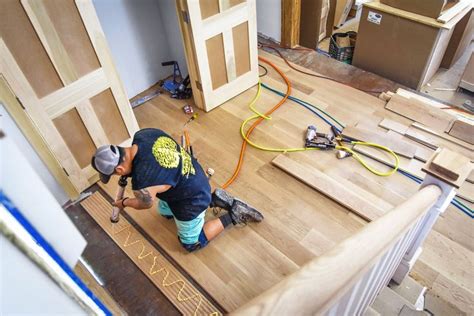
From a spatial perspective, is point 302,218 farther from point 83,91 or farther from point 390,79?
point 390,79

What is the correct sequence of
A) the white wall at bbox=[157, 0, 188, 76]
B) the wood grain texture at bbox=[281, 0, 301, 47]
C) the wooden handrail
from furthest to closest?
1. the wood grain texture at bbox=[281, 0, 301, 47]
2. the white wall at bbox=[157, 0, 188, 76]
3. the wooden handrail

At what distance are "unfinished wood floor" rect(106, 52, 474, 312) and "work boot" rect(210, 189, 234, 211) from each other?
0.18m

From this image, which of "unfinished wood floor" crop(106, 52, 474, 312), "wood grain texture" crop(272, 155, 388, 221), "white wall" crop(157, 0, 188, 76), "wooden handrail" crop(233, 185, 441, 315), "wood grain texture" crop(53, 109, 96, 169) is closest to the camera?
"wooden handrail" crop(233, 185, 441, 315)

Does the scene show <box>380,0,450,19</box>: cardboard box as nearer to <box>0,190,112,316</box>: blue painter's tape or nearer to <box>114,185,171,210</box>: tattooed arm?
<box>114,185,171,210</box>: tattooed arm

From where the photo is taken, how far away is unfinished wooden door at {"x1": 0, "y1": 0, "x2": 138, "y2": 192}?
6.03ft

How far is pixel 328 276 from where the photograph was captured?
64cm

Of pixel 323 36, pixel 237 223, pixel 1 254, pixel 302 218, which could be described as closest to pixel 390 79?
pixel 323 36

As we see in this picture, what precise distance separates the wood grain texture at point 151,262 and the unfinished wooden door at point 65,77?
0.27m

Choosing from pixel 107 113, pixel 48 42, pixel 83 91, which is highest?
pixel 48 42

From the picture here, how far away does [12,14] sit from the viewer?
176 cm

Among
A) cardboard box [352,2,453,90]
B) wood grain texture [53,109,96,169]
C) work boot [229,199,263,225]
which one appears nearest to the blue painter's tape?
work boot [229,199,263,225]

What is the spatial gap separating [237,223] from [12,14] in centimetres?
185

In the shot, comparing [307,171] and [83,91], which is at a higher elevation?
[83,91]

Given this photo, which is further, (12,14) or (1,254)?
(12,14)
